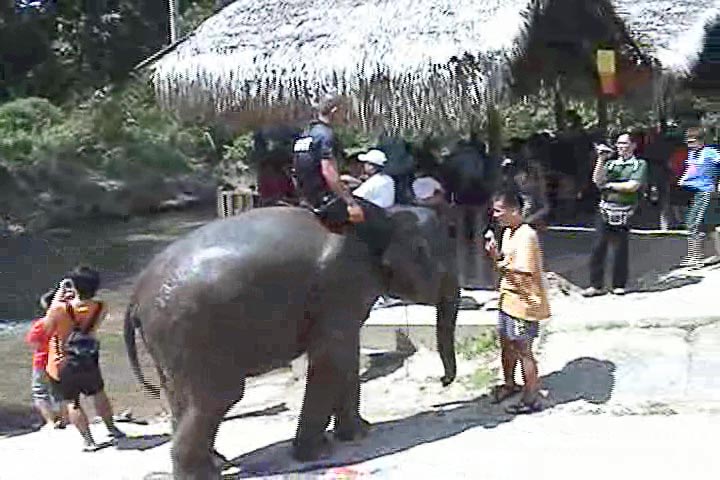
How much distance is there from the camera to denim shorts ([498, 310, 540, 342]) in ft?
26.3

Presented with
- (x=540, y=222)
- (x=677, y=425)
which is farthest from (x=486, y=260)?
(x=677, y=425)

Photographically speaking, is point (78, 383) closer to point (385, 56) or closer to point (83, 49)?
point (385, 56)

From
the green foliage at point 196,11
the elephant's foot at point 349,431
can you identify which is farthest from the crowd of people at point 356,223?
the green foliage at point 196,11

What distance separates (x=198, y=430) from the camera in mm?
7109

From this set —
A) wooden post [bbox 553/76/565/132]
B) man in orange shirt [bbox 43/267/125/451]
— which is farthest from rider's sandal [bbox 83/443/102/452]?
wooden post [bbox 553/76/565/132]

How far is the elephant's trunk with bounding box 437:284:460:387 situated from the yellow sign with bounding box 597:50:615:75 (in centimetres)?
645

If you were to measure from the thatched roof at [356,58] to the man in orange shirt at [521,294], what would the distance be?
2.77m

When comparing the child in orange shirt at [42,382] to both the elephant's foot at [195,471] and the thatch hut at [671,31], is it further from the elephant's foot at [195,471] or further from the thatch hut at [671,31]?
the thatch hut at [671,31]

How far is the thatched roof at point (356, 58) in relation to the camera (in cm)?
1071

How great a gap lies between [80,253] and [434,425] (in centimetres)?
1575

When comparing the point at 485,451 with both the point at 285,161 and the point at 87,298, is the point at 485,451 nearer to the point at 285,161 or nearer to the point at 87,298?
the point at 87,298

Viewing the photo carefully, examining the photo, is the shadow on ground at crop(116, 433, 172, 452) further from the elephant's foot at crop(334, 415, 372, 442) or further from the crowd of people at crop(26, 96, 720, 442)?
the elephant's foot at crop(334, 415, 372, 442)

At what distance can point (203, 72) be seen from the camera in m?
13.3

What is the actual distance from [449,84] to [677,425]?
169 inches
